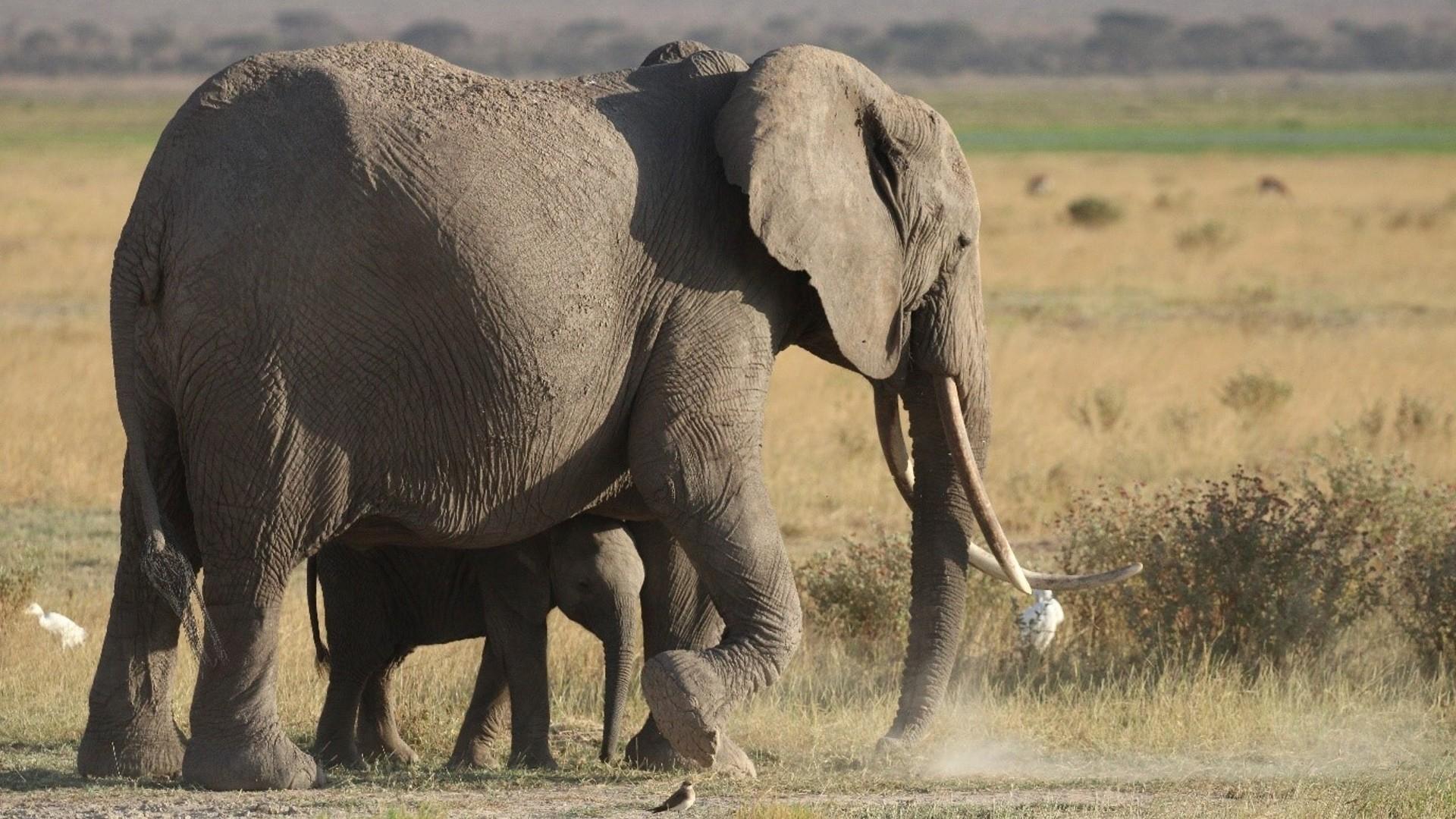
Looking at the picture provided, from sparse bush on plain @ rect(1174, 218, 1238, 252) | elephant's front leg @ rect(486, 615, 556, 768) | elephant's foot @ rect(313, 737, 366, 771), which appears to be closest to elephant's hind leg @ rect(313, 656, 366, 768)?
elephant's foot @ rect(313, 737, 366, 771)

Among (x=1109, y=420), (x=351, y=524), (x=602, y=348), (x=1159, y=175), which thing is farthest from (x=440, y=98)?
(x=1159, y=175)

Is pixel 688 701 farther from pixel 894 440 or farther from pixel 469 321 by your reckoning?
pixel 894 440

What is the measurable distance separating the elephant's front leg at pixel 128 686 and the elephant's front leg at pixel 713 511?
1.62 m

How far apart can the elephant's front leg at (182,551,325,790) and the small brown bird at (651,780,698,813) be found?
1305 mm

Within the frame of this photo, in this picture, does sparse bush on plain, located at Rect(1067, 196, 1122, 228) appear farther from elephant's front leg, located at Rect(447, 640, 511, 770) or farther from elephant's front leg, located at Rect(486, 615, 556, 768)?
elephant's front leg, located at Rect(486, 615, 556, 768)

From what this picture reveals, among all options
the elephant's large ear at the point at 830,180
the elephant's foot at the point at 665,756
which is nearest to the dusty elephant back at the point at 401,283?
the elephant's large ear at the point at 830,180

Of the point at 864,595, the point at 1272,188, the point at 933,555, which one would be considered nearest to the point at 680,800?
the point at 933,555

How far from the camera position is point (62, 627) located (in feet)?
31.0

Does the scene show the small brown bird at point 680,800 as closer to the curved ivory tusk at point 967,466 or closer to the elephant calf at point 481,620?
the elephant calf at point 481,620

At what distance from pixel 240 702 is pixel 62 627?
274cm

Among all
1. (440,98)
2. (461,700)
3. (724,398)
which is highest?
(440,98)

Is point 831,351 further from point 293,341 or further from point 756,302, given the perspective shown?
point 293,341

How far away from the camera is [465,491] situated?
7008 mm

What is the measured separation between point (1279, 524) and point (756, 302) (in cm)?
354
